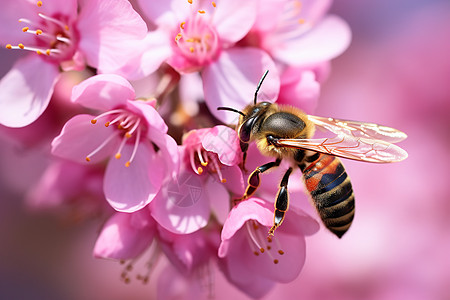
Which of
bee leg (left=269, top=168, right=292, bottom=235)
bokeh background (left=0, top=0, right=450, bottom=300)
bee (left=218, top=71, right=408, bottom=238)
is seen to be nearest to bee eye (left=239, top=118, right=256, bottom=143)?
bee (left=218, top=71, right=408, bottom=238)

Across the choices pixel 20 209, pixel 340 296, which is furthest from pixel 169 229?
pixel 20 209

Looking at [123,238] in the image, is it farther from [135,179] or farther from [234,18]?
[234,18]

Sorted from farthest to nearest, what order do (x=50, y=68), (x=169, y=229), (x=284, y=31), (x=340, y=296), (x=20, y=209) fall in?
(x=20, y=209) < (x=340, y=296) < (x=284, y=31) < (x=50, y=68) < (x=169, y=229)

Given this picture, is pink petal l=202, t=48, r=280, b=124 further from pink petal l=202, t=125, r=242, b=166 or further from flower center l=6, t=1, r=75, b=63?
flower center l=6, t=1, r=75, b=63

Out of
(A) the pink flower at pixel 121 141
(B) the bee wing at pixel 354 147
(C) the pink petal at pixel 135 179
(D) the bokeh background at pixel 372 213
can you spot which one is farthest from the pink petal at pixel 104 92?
(D) the bokeh background at pixel 372 213

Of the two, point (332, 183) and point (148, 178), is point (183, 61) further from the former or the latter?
point (332, 183)

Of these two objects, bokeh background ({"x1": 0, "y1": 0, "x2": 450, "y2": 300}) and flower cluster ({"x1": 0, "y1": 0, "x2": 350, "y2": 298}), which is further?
bokeh background ({"x1": 0, "y1": 0, "x2": 450, "y2": 300})

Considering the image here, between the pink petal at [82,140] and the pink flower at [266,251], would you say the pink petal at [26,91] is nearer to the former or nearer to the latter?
the pink petal at [82,140]
